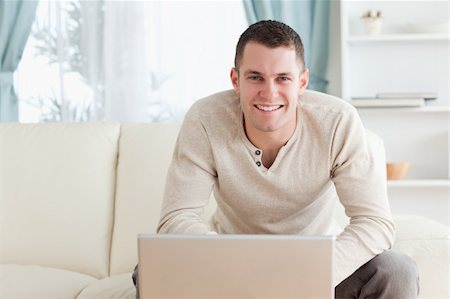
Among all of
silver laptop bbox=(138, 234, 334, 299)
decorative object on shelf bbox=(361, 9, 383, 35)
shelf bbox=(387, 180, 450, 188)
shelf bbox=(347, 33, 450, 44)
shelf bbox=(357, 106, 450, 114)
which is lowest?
shelf bbox=(387, 180, 450, 188)

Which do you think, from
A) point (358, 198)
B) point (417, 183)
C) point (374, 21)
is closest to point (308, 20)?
point (374, 21)

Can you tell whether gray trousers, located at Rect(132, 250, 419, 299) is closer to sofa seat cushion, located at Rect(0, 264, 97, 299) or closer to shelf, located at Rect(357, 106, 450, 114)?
sofa seat cushion, located at Rect(0, 264, 97, 299)

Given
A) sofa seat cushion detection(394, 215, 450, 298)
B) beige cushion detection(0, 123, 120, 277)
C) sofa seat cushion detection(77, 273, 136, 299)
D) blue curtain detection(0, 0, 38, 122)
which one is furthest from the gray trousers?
blue curtain detection(0, 0, 38, 122)

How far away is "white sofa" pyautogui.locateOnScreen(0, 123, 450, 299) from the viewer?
2836 millimetres

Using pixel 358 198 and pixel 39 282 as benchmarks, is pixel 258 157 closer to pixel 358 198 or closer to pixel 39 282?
pixel 358 198

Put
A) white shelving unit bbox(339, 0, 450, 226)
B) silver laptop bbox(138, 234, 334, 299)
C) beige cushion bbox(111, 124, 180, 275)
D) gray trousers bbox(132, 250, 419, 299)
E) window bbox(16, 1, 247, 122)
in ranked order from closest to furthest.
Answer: silver laptop bbox(138, 234, 334, 299) → gray trousers bbox(132, 250, 419, 299) → beige cushion bbox(111, 124, 180, 275) → white shelving unit bbox(339, 0, 450, 226) → window bbox(16, 1, 247, 122)

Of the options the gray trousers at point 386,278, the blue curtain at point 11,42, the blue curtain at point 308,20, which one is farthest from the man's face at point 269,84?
the blue curtain at point 11,42

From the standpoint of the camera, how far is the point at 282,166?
7.45 feet

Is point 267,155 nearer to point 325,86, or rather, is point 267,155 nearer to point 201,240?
point 201,240

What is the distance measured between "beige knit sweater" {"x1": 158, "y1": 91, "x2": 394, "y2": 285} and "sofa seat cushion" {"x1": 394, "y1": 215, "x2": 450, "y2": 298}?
197 millimetres

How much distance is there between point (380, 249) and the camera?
2.12 m

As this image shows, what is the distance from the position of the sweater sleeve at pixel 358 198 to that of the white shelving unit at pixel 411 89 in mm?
1812

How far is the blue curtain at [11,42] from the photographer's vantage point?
4.20 meters

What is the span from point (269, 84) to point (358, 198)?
395 mm
